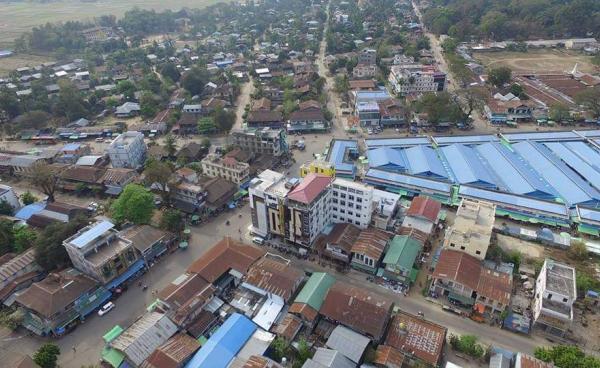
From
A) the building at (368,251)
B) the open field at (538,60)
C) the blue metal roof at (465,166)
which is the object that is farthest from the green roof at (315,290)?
the open field at (538,60)

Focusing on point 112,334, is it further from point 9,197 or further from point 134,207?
point 9,197

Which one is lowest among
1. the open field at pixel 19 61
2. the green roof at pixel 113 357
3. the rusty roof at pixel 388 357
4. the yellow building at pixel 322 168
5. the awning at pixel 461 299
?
the awning at pixel 461 299

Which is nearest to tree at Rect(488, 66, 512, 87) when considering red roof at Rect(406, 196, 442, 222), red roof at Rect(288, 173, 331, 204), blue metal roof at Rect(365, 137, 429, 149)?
blue metal roof at Rect(365, 137, 429, 149)

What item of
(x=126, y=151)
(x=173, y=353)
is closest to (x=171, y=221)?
(x=173, y=353)

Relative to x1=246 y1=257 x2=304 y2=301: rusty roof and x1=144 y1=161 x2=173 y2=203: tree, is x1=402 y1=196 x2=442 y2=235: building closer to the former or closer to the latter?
x1=246 y1=257 x2=304 y2=301: rusty roof

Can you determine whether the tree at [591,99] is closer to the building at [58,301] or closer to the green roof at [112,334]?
the green roof at [112,334]

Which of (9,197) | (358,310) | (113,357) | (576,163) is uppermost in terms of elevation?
(9,197)
